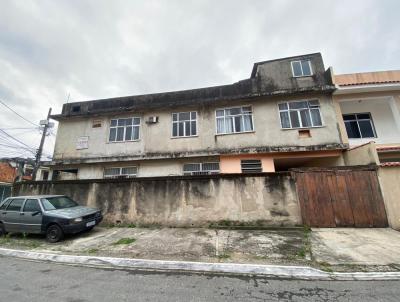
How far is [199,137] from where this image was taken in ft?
38.8

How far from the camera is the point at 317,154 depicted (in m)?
10.7

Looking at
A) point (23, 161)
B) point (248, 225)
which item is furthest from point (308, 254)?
point (23, 161)

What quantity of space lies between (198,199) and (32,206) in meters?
6.51

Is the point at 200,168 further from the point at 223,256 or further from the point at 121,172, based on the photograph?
the point at 223,256

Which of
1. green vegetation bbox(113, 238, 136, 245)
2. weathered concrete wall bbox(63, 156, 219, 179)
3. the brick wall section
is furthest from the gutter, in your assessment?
the brick wall section

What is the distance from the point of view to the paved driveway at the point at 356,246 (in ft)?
15.8

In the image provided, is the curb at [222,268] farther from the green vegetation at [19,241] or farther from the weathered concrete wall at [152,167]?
the weathered concrete wall at [152,167]

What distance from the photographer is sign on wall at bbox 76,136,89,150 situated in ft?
43.4

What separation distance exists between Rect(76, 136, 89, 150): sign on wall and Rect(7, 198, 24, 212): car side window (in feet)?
17.6

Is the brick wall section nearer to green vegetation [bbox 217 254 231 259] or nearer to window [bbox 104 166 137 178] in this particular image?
window [bbox 104 166 137 178]

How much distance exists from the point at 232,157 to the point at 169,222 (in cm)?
504

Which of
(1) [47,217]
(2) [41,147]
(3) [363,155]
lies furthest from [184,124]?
(2) [41,147]

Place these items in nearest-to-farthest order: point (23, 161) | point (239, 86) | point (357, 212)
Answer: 1. point (357, 212)
2. point (239, 86)
3. point (23, 161)

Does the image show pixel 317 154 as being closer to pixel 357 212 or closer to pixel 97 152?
pixel 357 212
